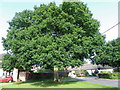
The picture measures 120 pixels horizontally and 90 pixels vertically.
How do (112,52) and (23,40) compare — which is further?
(112,52)

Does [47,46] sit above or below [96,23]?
below

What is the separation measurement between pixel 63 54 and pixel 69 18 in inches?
218

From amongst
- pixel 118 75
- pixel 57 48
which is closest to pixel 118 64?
pixel 118 75

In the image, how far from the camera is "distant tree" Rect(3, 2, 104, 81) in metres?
14.4

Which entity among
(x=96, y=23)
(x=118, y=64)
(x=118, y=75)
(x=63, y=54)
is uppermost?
(x=96, y=23)

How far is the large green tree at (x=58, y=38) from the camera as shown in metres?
14.4

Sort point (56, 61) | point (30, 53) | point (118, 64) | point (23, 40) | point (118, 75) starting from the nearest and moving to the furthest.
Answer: point (56, 61) → point (30, 53) → point (23, 40) → point (118, 75) → point (118, 64)

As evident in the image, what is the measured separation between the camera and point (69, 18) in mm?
17156

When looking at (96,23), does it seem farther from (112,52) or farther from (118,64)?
(118,64)

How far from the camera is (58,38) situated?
51.4 ft

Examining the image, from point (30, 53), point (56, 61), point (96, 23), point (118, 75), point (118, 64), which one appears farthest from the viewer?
point (118, 64)

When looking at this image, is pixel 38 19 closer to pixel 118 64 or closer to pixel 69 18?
pixel 69 18

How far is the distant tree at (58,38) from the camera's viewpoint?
1441cm

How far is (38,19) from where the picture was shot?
17672mm
